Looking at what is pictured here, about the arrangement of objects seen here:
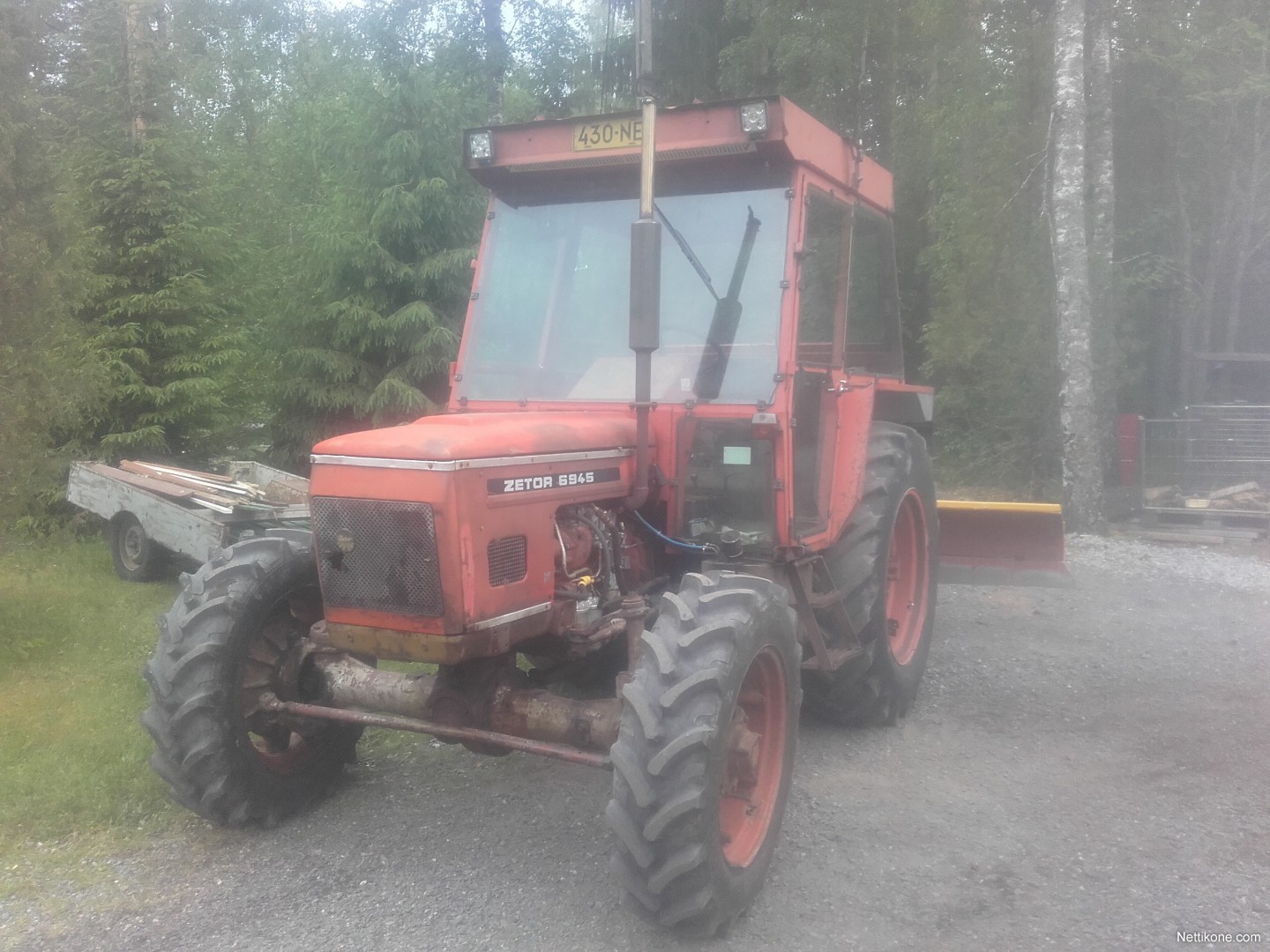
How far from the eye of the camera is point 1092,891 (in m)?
3.63

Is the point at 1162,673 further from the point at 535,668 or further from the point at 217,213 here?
the point at 217,213

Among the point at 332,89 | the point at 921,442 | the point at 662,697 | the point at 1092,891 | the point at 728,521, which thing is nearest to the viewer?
the point at 662,697

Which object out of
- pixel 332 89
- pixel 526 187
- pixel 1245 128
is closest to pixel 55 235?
pixel 526 187

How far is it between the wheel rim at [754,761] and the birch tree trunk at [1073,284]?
26.9ft

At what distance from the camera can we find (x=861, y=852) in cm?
393

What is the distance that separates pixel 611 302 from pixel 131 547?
6.25 meters

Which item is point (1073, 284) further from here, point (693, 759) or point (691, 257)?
point (693, 759)

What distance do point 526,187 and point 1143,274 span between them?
12744mm

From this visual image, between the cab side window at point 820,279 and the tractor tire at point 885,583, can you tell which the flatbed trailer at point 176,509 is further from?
the cab side window at point 820,279

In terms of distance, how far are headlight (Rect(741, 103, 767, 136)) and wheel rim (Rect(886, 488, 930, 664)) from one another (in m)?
2.40

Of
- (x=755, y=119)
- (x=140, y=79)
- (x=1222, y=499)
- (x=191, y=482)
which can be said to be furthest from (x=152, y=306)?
(x=1222, y=499)

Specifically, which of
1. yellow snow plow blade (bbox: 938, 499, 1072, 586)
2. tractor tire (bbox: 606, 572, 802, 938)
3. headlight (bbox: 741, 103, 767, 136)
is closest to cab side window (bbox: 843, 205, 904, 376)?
headlight (bbox: 741, 103, 767, 136)

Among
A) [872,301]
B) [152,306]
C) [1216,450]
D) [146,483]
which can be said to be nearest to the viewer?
[872,301]

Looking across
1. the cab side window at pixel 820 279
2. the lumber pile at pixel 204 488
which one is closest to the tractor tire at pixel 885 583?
the cab side window at pixel 820 279
